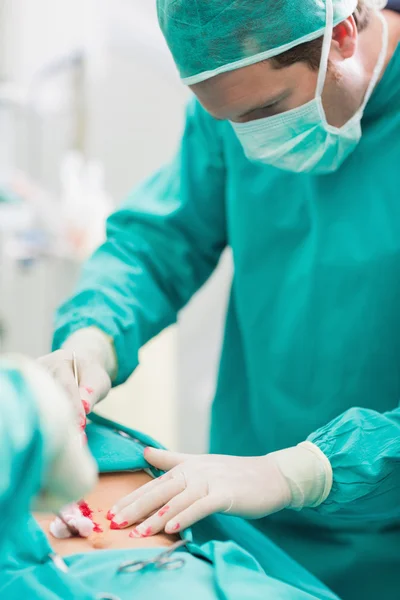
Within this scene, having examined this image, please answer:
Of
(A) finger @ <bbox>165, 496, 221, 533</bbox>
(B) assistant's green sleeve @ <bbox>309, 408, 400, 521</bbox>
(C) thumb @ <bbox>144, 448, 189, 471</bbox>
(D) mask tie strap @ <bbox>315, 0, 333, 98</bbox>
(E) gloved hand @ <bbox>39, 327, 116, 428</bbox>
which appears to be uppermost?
(D) mask tie strap @ <bbox>315, 0, 333, 98</bbox>

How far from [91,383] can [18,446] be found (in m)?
0.79

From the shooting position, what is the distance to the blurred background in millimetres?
2988

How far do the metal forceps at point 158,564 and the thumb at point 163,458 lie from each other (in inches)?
8.7

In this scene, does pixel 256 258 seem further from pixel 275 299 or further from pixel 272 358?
pixel 272 358

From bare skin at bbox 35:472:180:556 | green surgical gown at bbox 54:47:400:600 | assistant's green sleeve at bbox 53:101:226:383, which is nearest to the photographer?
bare skin at bbox 35:472:180:556

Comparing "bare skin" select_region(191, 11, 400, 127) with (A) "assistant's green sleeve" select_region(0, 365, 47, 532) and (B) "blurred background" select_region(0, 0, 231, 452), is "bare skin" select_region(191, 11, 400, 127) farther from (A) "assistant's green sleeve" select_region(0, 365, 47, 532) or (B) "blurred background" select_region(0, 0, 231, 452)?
(B) "blurred background" select_region(0, 0, 231, 452)

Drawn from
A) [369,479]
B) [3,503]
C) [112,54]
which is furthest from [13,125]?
[3,503]

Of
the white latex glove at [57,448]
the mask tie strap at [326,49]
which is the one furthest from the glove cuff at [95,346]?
the white latex glove at [57,448]

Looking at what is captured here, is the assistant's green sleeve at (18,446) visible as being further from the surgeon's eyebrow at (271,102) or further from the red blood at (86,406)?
the surgeon's eyebrow at (271,102)

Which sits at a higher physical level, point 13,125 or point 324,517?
point 13,125

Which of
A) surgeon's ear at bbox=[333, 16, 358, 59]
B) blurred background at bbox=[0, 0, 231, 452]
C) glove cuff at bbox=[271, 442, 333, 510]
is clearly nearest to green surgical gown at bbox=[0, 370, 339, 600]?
glove cuff at bbox=[271, 442, 333, 510]

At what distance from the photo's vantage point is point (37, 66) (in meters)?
3.40

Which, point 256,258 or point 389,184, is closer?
point 389,184

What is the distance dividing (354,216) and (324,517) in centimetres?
60
